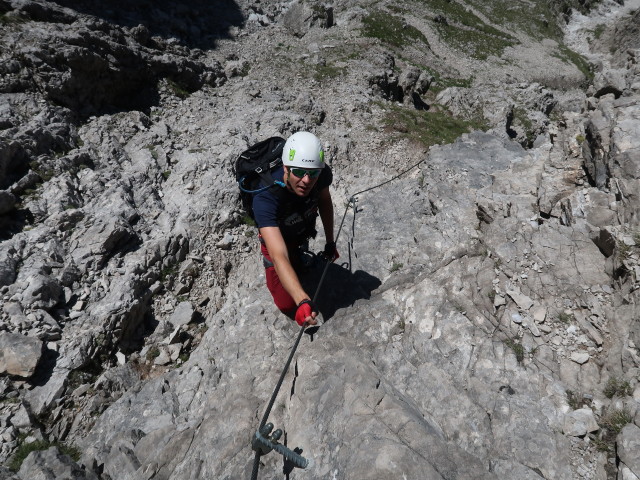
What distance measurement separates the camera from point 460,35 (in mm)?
40312

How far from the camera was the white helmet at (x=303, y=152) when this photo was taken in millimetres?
5562

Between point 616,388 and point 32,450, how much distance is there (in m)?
9.29

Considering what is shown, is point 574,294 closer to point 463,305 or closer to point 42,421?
point 463,305

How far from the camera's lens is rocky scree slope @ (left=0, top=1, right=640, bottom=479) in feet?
16.1

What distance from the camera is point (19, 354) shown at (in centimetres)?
686

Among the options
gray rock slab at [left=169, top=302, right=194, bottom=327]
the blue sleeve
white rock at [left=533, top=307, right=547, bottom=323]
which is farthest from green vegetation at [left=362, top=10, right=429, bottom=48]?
white rock at [left=533, top=307, right=547, bottom=323]

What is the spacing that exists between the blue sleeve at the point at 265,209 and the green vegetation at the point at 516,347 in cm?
432

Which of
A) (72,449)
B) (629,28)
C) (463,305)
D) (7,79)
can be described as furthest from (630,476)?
(629,28)

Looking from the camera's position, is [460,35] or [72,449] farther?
[460,35]

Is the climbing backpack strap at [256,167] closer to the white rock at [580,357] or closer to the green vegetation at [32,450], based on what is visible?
the white rock at [580,357]

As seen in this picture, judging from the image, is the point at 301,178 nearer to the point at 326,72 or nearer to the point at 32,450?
the point at 32,450

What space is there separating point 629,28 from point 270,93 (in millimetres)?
57143

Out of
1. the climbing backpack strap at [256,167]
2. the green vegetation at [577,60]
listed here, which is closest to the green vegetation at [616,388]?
the climbing backpack strap at [256,167]

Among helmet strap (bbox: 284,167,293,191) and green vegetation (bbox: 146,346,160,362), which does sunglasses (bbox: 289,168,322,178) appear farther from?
green vegetation (bbox: 146,346,160,362)
